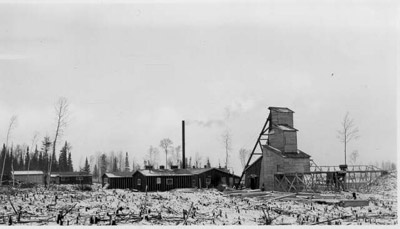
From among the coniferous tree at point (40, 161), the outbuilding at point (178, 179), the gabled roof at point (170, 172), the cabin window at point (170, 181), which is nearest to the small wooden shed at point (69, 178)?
the outbuilding at point (178, 179)

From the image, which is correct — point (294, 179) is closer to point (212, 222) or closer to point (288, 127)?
point (288, 127)

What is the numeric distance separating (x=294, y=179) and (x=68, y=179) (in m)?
51.7

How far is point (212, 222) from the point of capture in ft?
69.5

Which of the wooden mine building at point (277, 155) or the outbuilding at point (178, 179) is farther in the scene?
the outbuilding at point (178, 179)

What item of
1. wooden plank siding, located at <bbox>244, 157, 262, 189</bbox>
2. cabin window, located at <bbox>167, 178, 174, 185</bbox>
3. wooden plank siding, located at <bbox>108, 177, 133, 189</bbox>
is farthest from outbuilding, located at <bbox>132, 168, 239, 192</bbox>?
wooden plank siding, located at <bbox>244, 157, 262, 189</bbox>

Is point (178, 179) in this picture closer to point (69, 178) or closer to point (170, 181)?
point (170, 181)

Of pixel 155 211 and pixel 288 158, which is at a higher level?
pixel 288 158

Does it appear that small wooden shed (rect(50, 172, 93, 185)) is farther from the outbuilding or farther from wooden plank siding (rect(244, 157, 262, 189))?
wooden plank siding (rect(244, 157, 262, 189))

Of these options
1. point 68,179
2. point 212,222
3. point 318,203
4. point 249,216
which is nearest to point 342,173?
point 318,203

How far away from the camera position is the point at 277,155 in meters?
47.3

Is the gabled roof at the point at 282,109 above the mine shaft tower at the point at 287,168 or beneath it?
above

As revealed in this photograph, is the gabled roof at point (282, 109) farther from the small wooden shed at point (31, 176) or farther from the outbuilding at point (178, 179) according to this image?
the small wooden shed at point (31, 176)

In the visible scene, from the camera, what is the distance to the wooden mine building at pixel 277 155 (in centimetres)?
4638

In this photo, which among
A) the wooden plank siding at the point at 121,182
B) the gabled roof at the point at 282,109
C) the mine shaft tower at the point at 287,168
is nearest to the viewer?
→ the mine shaft tower at the point at 287,168
